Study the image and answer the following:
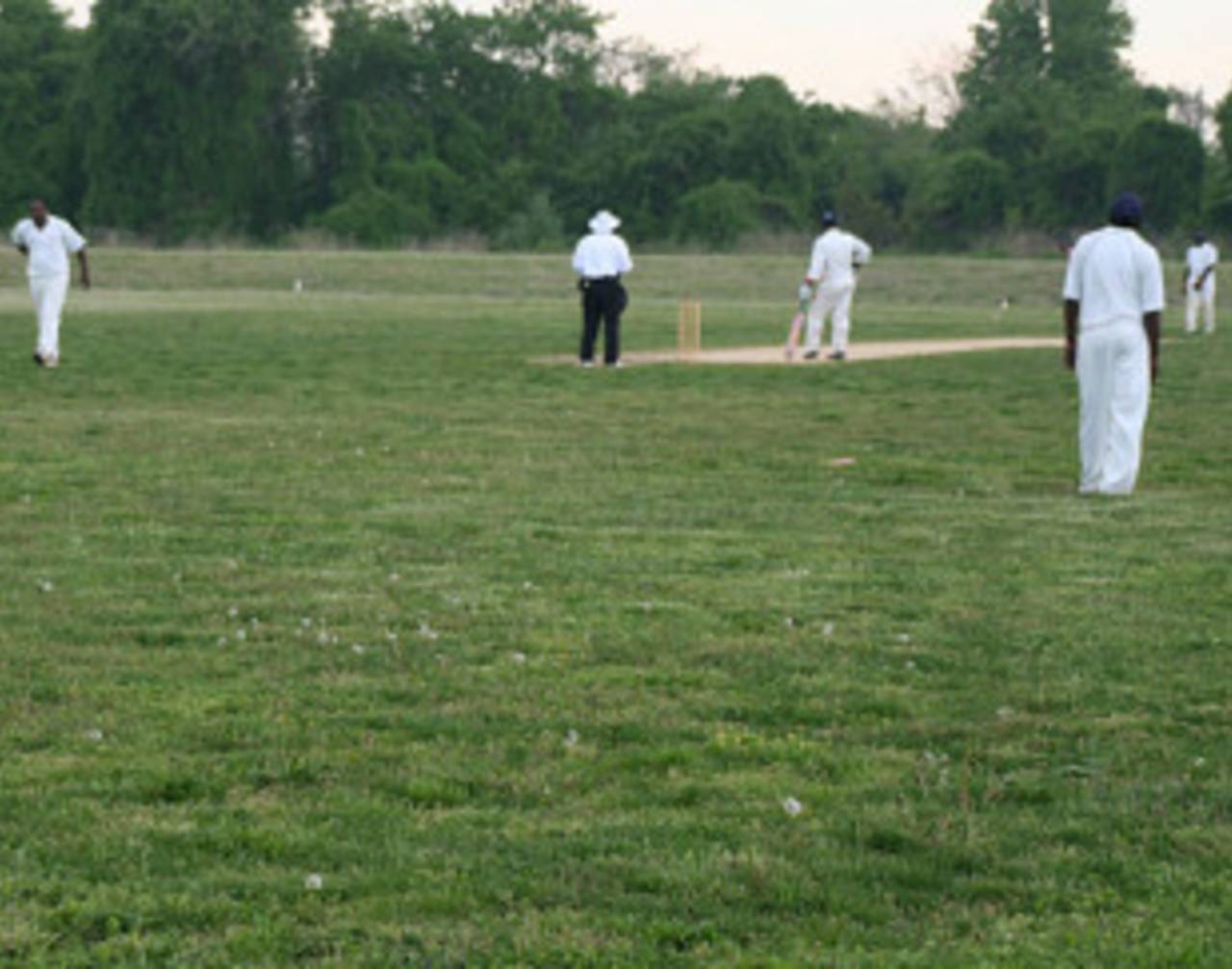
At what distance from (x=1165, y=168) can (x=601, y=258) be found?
5129 cm

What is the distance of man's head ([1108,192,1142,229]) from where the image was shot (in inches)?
546

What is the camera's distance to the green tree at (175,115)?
7981 centimetres

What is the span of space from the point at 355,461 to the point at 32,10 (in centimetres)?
7977

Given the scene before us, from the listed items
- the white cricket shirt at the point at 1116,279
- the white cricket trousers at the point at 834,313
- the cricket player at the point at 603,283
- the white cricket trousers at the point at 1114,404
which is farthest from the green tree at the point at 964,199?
the white cricket trousers at the point at 1114,404

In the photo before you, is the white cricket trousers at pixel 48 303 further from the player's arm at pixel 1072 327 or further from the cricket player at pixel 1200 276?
the cricket player at pixel 1200 276

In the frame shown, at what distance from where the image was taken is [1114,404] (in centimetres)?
1356

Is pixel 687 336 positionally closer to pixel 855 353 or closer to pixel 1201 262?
pixel 855 353

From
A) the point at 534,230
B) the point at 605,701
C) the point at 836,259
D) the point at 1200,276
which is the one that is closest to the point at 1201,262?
the point at 1200,276

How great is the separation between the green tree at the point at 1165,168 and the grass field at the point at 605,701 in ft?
193

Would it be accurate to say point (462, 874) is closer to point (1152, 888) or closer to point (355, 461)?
point (1152, 888)

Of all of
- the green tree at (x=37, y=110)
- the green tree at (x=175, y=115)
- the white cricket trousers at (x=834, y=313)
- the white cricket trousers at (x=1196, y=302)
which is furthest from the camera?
the green tree at (x=37, y=110)

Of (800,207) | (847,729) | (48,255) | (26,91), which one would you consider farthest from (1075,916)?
(26,91)

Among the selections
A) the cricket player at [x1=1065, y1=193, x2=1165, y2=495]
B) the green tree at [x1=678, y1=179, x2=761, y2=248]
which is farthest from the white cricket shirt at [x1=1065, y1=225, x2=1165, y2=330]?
the green tree at [x1=678, y1=179, x2=761, y2=248]

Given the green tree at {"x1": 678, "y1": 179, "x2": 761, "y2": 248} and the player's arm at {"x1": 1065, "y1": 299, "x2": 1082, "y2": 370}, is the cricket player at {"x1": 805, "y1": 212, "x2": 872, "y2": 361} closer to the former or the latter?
the player's arm at {"x1": 1065, "y1": 299, "x2": 1082, "y2": 370}
